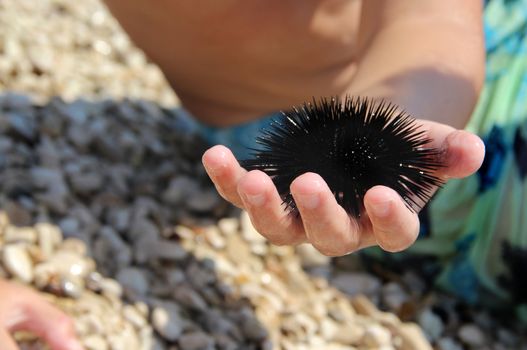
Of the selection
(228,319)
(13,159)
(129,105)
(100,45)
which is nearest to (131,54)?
(100,45)

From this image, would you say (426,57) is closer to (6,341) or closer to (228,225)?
(228,225)

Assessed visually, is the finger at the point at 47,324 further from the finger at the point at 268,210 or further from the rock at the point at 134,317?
the finger at the point at 268,210

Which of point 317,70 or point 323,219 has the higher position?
point 317,70

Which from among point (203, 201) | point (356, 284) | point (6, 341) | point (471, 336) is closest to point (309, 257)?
point (356, 284)

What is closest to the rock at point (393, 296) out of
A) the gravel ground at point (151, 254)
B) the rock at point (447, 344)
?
the gravel ground at point (151, 254)

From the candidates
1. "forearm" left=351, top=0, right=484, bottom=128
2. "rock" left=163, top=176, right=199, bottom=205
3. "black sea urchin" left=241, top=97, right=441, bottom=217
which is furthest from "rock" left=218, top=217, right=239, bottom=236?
"black sea urchin" left=241, top=97, right=441, bottom=217

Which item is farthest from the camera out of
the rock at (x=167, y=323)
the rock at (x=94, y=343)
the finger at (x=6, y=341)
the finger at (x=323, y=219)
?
the rock at (x=167, y=323)

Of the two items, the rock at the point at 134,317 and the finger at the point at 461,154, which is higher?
the finger at the point at 461,154

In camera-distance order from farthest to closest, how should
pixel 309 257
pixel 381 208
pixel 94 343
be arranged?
pixel 309 257 → pixel 94 343 → pixel 381 208
